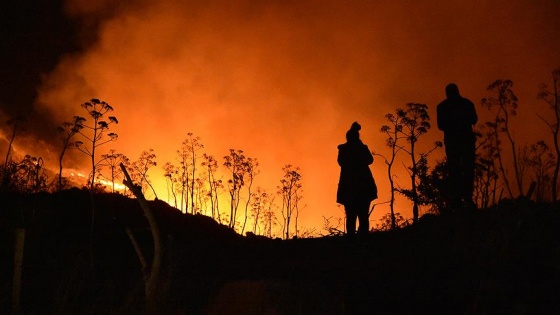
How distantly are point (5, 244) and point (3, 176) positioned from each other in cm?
511

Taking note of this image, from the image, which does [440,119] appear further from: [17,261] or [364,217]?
[17,261]

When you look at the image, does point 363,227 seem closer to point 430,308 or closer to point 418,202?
point 430,308

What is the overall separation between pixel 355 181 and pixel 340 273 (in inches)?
→ 103

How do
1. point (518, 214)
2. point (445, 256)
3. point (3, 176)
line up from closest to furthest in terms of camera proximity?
point (518, 214)
point (445, 256)
point (3, 176)

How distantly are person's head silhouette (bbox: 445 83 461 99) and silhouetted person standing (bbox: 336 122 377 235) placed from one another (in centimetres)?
159

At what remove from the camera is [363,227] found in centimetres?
854

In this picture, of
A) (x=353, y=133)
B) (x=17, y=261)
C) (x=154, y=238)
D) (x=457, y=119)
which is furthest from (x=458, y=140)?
(x=17, y=261)

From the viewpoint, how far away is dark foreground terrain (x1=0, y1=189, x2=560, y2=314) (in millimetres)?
4930

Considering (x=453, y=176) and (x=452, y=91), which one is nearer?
(x=453, y=176)

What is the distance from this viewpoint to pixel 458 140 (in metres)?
7.59

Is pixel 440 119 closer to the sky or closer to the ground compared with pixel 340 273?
closer to the sky

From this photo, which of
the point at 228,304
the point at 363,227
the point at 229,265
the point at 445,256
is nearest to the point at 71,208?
the point at 229,265

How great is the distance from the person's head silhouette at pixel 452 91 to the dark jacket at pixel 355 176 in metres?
1.60

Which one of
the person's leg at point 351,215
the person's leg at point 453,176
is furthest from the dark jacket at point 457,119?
the person's leg at point 351,215
